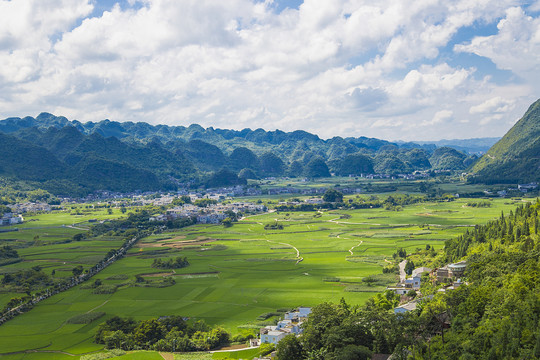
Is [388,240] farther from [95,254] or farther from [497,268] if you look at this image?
[95,254]

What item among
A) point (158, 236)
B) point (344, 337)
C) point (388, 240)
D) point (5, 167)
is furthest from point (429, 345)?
Answer: point (5, 167)

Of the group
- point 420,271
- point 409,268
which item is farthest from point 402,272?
point 420,271

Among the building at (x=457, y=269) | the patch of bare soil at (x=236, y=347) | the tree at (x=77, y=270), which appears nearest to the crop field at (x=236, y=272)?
the tree at (x=77, y=270)

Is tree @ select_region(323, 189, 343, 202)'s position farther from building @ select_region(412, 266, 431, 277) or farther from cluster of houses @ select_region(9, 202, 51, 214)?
building @ select_region(412, 266, 431, 277)

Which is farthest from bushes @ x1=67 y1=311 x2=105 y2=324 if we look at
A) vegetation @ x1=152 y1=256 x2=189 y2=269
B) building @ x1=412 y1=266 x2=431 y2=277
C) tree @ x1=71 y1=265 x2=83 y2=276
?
building @ x1=412 y1=266 x2=431 y2=277

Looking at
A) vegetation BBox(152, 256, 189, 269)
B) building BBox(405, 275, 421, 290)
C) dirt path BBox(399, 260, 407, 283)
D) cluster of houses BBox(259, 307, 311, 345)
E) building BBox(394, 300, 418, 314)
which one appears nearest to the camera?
cluster of houses BBox(259, 307, 311, 345)

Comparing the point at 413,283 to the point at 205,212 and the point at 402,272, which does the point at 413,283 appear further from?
the point at 205,212
